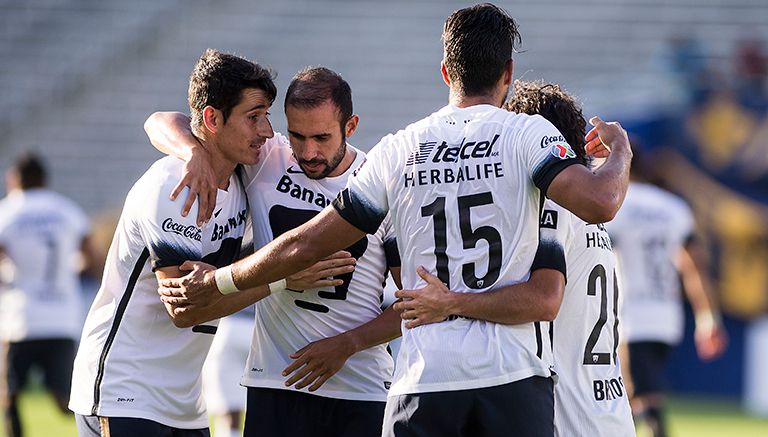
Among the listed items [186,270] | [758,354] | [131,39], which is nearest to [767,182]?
[758,354]

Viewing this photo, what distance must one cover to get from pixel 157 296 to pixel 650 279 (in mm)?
5799

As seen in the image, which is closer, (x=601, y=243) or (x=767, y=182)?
(x=601, y=243)

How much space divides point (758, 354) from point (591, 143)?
40.3 feet

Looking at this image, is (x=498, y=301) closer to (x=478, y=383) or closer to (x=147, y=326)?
(x=478, y=383)

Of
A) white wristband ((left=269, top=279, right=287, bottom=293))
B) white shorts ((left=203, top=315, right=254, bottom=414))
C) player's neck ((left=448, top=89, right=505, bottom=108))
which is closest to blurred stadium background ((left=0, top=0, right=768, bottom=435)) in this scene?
white shorts ((left=203, top=315, right=254, bottom=414))

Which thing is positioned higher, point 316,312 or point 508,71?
point 508,71

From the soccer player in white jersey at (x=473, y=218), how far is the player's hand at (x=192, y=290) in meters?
0.51

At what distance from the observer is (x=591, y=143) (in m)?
4.77

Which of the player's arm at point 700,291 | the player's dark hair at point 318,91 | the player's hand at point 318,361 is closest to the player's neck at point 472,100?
the player's dark hair at point 318,91

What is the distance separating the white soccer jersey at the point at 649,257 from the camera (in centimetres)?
980

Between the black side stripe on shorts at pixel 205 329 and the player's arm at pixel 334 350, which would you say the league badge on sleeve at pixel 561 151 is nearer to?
the player's arm at pixel 334 350

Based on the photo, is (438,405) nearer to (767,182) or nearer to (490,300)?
(490,300)

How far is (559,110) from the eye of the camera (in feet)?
16.1

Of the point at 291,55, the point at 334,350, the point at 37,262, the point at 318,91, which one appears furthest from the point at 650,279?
the point at 291,55
